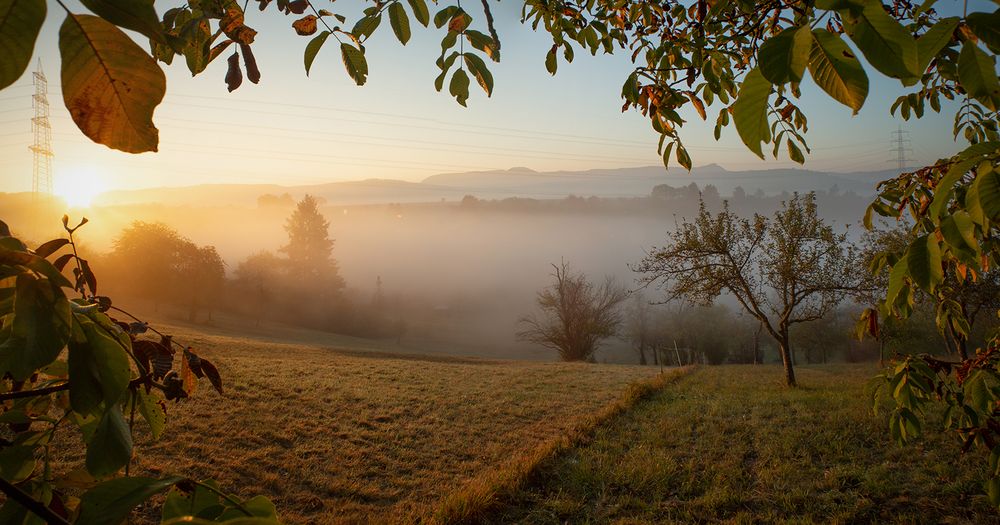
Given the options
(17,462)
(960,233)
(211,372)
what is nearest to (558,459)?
(211,372)

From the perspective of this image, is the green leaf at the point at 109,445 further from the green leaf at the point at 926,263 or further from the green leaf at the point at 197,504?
the green leaf at the point at 926,263

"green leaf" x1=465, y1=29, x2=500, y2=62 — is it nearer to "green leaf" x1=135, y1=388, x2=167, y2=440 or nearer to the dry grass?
"green leaf" x1=135, y1=388, x2=167, y2=440

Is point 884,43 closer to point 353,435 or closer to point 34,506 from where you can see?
point 34,506

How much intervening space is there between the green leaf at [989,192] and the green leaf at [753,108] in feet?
2.14

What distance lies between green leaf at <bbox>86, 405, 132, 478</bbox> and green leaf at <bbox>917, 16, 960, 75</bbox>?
1.32 metres

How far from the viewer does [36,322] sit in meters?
0.49

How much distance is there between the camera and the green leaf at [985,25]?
0.72 metres

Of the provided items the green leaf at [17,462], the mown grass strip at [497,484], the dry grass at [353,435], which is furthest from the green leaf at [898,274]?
the dry grass at [353,435]

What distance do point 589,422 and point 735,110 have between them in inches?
345

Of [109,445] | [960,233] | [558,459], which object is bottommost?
[558,459]

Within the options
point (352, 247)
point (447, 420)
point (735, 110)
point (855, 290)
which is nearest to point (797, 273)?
point (855, 290)

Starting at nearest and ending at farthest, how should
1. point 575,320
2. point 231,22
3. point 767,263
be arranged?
1. point 231,22
2. point 767,263
3. point 575,320

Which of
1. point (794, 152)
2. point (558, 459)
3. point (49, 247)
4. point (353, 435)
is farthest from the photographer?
point (353, 435)

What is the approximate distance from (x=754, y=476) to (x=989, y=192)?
633 centimetres
